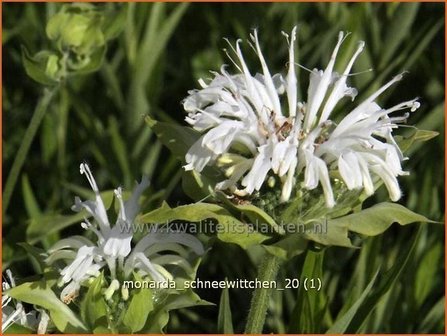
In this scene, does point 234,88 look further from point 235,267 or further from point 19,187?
point 19,187

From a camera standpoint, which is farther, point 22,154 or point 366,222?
point 22,154

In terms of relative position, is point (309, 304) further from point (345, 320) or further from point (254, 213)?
point (254, 213)

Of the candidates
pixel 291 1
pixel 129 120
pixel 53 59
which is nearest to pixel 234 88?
pixel 53 59

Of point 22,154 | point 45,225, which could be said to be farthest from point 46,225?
point 22,154

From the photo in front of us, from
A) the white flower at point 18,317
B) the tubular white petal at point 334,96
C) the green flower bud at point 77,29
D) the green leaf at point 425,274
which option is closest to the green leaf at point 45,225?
the white flower at point 18,317

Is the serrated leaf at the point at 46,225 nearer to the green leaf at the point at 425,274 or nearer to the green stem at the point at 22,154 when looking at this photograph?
the green stem at the point at 22,154
